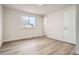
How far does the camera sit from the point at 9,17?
150cm

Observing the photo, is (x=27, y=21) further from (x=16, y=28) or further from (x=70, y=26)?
(x=70, y=26)

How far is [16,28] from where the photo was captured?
1.58 metres

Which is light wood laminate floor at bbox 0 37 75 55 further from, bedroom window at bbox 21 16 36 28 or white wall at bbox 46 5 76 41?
bedroom window at bbox 21 16 36 28

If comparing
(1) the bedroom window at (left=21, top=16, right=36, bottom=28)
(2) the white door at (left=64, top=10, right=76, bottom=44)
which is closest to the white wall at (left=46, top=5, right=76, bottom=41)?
(2) the white door at (left=64, top=10, right=76, bottom=44)

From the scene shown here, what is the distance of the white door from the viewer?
1454 millimetres

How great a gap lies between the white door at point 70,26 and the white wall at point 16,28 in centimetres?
54

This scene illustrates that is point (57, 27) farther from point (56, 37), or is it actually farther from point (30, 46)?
point (30, 46)

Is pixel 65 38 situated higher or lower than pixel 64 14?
lower

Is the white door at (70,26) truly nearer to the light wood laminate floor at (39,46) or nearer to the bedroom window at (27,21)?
the light wood laminate floor at (39,46)

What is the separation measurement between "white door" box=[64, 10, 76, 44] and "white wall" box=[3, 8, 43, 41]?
1.76 feet

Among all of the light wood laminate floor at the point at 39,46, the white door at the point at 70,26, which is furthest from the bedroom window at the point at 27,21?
the white door at the point at 70,26

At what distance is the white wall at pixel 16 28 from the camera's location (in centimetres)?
147
